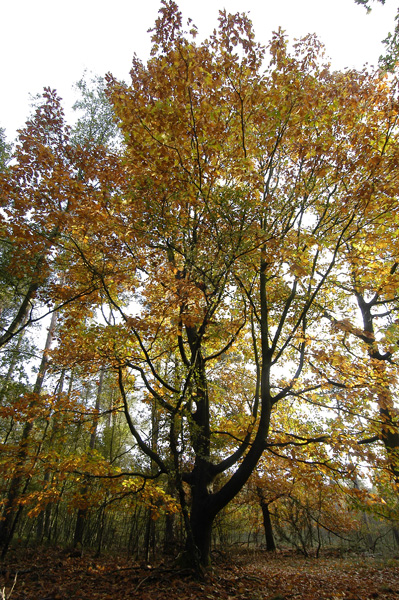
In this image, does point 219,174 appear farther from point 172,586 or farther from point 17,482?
point 17,482

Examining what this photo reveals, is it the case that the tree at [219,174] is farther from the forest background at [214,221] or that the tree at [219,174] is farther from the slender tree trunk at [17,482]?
the slender tree trunk at [17,482]

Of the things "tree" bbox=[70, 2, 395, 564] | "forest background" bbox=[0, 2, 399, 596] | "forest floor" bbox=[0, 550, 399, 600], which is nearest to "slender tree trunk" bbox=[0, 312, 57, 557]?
"forest background" bbox=[0, 2, 399, 596]

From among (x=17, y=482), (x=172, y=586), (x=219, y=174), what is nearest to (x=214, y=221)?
(x=219, y=174)

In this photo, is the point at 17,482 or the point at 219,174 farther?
the point at 17,482

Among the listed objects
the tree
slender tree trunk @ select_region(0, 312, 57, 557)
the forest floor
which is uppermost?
the tree

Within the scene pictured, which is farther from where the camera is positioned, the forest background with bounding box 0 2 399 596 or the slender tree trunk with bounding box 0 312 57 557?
the slender tree trunk with bounding box 0 312 57 557

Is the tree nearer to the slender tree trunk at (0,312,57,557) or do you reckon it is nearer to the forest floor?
the forest floor

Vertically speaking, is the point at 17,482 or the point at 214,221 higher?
the point at 214,221

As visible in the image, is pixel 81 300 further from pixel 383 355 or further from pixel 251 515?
pixel 251 515

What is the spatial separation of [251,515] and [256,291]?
1584cm

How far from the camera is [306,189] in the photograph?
19.2 ft

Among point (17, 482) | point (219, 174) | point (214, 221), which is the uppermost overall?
point (219, 174)

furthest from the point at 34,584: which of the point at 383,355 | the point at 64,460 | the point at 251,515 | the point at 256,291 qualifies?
the point at 251,515

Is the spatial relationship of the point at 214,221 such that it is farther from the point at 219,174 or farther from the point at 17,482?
the point at 17,482
